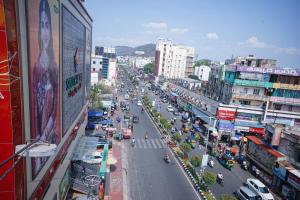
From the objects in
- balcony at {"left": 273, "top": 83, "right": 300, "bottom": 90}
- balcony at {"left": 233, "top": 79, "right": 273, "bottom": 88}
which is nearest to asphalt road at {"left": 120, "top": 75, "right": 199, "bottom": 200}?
balcony at {"left": 233, "top": 79, "right": 273, "bottom": 88}

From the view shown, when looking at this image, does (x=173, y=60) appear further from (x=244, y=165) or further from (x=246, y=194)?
(x=246, y=194)

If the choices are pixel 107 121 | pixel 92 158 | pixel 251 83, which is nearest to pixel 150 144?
pixel 107 121

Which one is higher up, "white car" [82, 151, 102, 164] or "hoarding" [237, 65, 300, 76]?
"hoarding" [237, 65, 300, 76]

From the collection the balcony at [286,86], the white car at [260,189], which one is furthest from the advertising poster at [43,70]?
the balcony at [286,86]

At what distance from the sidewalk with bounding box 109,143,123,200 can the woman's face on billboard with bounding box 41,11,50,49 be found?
15.3 metres

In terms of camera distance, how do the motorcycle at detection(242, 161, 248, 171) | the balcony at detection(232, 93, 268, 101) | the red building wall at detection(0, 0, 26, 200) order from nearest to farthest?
1. the red building wall at detection(0, 0, 26, 200)
2. the motorcycle at detection(242, 161, 248, 171)
3. the balcony at detection(232, 93, 268, 101)

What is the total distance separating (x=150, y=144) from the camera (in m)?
37.2

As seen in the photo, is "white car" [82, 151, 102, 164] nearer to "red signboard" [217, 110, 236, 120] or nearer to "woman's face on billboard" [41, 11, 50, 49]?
"woman's face on billboard" [41, 11, 50, 49]

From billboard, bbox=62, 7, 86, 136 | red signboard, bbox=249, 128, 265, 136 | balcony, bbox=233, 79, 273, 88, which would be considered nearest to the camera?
billboard, bbox=62, 7, 86, 136

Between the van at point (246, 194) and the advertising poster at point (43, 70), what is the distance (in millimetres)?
17707

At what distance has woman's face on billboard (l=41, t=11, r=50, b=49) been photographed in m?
11.1

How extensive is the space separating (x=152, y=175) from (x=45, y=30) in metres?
19.7

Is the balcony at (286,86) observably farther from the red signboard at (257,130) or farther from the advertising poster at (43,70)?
the advertising poster at (43,70)

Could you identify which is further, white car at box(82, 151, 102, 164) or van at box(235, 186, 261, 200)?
white car at box(82, 151, 102, 164)
